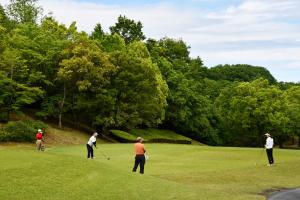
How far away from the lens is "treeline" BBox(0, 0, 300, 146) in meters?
65.9

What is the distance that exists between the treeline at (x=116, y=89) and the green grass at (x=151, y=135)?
183cm

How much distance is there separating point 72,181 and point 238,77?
5021 inches

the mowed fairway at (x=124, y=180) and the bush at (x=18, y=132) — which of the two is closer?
the mowed fairway at (x=124, y=180)

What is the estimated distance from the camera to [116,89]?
71188 mm

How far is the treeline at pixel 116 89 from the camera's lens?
65.9 m

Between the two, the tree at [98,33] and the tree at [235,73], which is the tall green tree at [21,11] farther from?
the tree at [235,73]

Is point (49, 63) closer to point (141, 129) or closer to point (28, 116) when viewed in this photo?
point (28, 116)

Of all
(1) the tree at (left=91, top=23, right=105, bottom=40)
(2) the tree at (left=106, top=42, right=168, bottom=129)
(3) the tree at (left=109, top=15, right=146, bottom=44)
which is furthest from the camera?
(3) the tree at (left=109, top=15, right=146, bottom=44)

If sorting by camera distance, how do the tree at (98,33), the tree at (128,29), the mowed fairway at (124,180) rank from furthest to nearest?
1. the tree at (128,29)
2. the tree at (98,33)
3. the mowed fairway at (124,180)

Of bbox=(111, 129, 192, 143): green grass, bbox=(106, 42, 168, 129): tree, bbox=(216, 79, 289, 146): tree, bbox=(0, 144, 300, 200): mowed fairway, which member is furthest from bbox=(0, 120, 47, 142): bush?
bbox=(216, 79, 289, 146): tree

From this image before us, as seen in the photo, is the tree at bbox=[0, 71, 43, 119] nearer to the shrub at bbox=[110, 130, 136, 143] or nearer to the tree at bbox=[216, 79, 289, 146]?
the shrub at bbox=[110, 130, 136, 143]

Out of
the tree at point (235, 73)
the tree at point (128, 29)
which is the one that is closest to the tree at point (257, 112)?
the tree at point (128, 29)

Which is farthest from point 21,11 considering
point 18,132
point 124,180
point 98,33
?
point 124,180

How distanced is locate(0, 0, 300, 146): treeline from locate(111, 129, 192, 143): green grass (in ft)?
6.01
